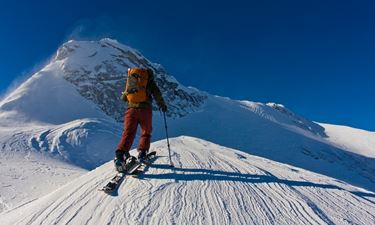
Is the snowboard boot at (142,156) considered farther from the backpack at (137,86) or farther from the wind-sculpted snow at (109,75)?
the wind-sculpted snow at (109,75)

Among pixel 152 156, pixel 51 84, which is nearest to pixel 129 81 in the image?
pixel 152 156

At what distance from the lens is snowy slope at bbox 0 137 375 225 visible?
3406 millimetres

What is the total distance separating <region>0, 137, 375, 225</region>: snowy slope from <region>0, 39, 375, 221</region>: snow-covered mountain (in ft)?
29.3

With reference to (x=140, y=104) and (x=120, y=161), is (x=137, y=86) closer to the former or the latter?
(x=140, y=104)

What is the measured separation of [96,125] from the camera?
37.9 meters

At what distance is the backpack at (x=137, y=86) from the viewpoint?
18.7 ft

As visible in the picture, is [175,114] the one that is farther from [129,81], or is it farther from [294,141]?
[129,81]

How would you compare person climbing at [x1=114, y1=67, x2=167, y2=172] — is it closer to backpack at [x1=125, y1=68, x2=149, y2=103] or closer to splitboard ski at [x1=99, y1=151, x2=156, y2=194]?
backpack at [x1=125, y1=68, x2=149, y2=103]

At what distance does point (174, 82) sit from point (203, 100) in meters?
10.7

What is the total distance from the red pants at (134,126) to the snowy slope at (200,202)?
0.51 metres

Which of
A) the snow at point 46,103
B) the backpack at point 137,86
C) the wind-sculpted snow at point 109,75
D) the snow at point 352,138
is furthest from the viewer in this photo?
the snow at point 352,138

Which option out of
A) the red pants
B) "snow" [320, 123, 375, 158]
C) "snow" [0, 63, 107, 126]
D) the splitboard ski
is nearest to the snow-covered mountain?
"snow" [0, 63, 107, 126]

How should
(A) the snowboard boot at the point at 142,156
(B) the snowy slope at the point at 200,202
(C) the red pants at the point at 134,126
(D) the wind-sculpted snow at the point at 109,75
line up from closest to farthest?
1. (B) the snowy slope at the point at 200,202
2. (C) the red pants at the point at 134,126
3. (A) the snowboard boot at the point at 142,156
4. (D) the wind-sculpted snow at the point at 109,75

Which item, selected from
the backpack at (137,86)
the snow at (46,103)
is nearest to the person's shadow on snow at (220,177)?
the backpack at (137,86)
